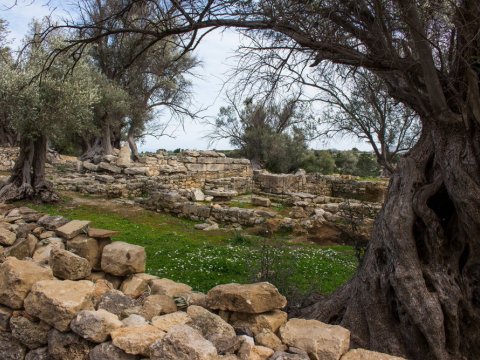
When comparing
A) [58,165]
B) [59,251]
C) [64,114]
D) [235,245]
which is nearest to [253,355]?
[59,251]

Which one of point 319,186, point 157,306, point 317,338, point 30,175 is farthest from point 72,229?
point 319,186

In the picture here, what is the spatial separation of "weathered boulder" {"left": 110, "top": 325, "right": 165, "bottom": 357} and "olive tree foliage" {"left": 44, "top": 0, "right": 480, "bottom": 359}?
7.47 ft

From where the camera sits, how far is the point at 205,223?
45.5 feet

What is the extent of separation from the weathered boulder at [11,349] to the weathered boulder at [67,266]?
2.30ft

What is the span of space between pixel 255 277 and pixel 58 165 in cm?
2357

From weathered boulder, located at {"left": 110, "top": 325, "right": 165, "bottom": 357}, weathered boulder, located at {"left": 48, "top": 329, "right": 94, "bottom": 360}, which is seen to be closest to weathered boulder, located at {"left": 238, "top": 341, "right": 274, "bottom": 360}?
weathered boulder, located at {"left": 110, "top": 325, "right": 165, "bottom": 357}

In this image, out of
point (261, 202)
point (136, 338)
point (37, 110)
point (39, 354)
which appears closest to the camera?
point (136, 338)

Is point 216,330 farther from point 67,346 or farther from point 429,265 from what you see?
point 429,265

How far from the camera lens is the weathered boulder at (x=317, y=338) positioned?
289cm

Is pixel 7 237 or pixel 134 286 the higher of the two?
pixel 7 237

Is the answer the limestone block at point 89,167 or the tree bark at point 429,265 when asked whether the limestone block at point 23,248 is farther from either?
the limestone block at point 89,167

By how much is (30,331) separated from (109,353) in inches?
39.3

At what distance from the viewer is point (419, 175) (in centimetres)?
461

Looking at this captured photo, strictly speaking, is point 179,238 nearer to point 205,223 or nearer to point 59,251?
point 205,223
